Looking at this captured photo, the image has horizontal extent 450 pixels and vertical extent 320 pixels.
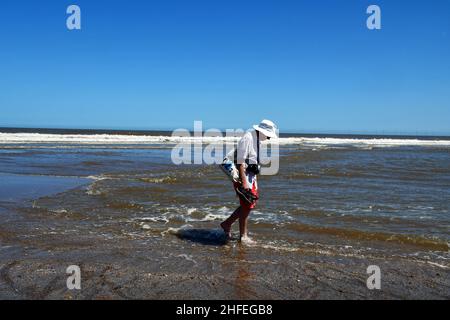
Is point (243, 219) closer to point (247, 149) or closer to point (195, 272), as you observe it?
point (247, 149)

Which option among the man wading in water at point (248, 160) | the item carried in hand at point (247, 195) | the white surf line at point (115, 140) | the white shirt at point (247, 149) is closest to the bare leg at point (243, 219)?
the man wading in water at point (248, 160)

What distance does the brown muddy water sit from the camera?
14.6 feet

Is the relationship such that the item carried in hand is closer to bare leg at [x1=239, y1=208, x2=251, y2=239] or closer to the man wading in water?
the man wading in water

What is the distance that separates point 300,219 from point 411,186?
5.96m

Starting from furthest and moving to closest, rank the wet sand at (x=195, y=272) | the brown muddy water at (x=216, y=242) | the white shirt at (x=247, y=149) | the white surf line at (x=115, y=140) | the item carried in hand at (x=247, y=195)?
the white surf line at (x=115, y=140), the item carried in hand at (x=247, y=195), the white shirt at (x=247, y=149), the brown muddy water at (x=216, y=242), the wet sand at (x=195, y=272)

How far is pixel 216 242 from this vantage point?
639 cm

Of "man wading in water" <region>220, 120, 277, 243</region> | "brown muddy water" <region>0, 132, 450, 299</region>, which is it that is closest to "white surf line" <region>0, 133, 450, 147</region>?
"brown muddy water" <region>0, 132, 450, 299</region>

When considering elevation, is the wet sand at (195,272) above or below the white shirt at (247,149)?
below

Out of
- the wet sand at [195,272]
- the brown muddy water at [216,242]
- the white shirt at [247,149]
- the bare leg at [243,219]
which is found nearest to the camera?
the wet sand at [195,272]

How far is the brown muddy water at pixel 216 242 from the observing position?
4465 mm

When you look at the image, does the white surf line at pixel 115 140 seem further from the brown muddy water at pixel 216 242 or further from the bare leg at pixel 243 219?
the bare leg at pixel 243 219

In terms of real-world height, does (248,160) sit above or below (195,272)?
above

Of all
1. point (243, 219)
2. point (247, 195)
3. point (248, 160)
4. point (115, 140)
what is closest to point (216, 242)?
point (243, 219)
